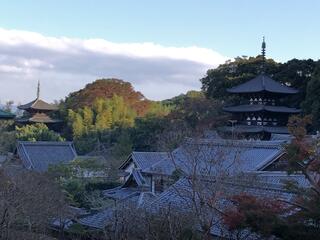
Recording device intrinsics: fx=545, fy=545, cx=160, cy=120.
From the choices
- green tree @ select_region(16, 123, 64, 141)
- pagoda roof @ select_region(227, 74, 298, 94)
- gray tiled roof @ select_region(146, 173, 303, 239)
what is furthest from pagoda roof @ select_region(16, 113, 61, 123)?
gray tiled roof @ select_region(146, 173, 303, 239)

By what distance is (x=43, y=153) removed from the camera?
34.1 metres

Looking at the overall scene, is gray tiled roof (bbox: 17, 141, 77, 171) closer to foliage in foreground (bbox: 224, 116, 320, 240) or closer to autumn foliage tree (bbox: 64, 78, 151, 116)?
autumn foliage tree (bbox: 64, 78, 151, 116)

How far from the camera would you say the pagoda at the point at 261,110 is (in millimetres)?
34406

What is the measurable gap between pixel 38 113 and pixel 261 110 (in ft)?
89.9

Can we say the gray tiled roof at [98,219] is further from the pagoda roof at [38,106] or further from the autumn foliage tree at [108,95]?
the pagoda roof at [38,106]

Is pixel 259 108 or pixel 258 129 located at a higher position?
pixel 259 108

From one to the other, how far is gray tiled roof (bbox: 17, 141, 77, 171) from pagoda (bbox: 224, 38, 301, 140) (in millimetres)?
10214

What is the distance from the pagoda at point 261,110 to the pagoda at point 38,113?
2226 cm

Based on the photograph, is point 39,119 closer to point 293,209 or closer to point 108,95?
point 108,95

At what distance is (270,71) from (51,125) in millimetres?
22755

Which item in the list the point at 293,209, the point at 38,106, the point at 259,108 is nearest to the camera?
the point at 293,209

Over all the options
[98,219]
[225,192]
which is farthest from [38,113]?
[225,192]

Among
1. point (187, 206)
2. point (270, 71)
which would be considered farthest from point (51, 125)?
point (187, 206)

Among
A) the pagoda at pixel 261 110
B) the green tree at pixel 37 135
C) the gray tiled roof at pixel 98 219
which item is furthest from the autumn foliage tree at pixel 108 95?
the gray tiled roof at pixel 98 219
